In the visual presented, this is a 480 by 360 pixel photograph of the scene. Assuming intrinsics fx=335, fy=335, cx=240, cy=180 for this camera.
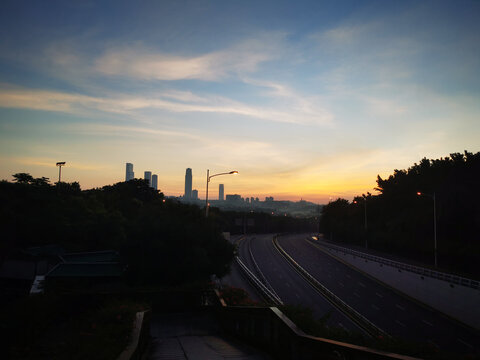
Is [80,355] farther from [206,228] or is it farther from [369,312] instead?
[369,312]

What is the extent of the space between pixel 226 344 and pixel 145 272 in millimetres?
13317

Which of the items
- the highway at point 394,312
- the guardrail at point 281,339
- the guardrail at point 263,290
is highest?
the guardrail at point 281,339

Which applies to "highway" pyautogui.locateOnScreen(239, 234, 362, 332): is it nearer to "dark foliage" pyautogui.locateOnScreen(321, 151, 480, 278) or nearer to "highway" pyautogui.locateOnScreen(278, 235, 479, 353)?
"highway" pyautogui.locateOnScreen(278, 235, 479, 353)

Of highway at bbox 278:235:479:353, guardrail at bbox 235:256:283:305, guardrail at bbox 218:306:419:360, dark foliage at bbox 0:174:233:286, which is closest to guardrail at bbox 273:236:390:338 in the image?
highway at bbox 278:235:479:353

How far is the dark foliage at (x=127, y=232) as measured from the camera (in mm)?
22094

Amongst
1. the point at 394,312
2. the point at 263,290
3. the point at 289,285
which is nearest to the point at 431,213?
the point at 394,312

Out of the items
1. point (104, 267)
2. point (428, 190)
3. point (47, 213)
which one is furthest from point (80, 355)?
point (428, 190)

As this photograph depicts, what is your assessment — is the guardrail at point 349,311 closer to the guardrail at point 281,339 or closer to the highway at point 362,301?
the highway at point 362,301

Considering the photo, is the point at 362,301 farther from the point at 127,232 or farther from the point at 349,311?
the point at 127,232

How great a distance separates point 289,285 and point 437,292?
1816 cm

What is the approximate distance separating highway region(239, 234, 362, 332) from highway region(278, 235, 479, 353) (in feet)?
9.80

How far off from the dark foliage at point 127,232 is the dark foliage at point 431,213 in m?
30.2

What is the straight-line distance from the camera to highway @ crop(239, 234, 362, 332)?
33.6 metres

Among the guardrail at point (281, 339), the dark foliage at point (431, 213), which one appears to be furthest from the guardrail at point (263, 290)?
the guardrail at point (281, 339)
